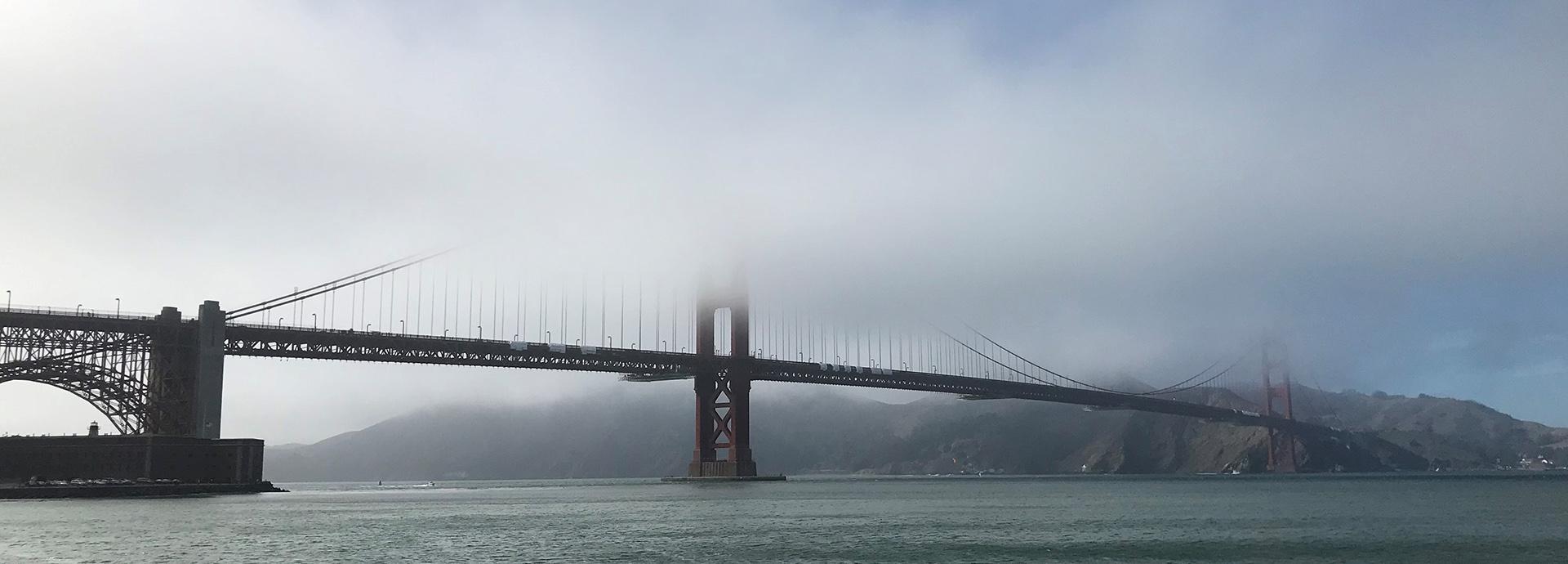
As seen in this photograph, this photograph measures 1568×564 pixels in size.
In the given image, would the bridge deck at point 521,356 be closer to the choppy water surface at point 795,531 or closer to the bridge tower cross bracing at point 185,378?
the bridge tower cross bracing at point 185,378

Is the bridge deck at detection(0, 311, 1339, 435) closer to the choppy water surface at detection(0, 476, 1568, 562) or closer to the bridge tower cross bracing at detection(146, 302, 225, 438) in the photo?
the bridge tower cross bracing at detection(146, 302, 225, 438)

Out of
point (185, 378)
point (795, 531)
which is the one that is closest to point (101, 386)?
point (185, 378)

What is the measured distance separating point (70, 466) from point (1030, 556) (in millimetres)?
61754

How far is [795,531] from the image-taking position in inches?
2110

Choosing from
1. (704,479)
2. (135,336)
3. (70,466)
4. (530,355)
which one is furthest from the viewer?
(704,479)

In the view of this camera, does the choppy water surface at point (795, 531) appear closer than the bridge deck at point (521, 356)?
Yes

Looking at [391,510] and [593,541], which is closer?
[593,541]

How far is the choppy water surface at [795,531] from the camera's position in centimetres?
4188

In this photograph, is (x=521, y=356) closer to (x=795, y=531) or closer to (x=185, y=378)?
(x=185, y=378)

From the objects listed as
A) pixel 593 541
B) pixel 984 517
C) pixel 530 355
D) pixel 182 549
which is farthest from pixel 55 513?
pixel 530 355

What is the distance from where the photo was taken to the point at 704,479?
12606 centimetres

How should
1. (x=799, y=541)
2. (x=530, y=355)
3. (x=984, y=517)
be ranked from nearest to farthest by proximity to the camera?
(x=799, y=541) < (x=984, y=517) < (x=530, y=355)

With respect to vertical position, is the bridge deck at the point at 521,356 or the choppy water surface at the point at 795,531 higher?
the bridge deck at the point at 521,356

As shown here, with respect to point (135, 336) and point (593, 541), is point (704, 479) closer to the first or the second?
point (135, 336)
